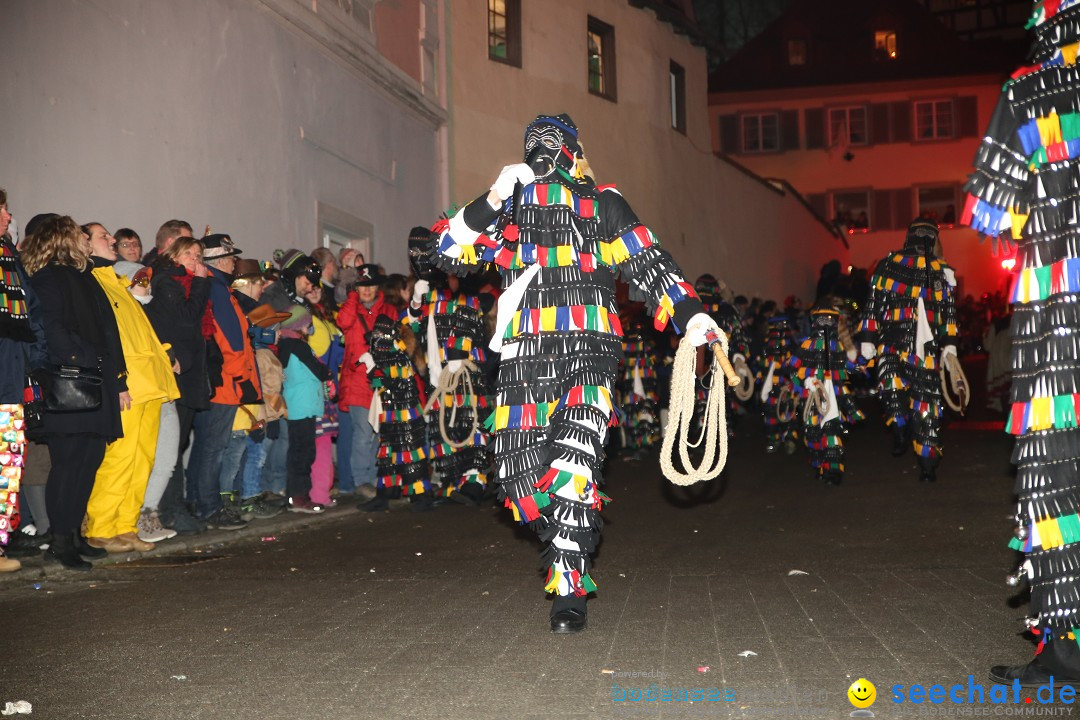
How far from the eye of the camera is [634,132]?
→ 84.5ft

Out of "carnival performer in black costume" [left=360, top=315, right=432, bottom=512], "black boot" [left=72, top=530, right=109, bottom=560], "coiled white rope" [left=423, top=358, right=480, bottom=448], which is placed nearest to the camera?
"black boot" [left=72, top=530, right=109, bottom=560]

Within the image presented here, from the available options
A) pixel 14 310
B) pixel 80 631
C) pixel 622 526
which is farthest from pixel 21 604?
pixel 622 526

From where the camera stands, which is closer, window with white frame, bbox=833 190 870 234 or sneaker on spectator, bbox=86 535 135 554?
sneaker on spectator, bbox=86 535 135 554

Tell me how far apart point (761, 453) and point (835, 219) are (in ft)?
110

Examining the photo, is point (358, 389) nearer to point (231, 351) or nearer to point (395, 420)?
point (395, 420)

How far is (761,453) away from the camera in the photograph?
15.2 m

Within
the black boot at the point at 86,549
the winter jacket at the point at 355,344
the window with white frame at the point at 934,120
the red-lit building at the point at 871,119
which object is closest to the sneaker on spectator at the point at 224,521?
the black boot at the point at 86,549

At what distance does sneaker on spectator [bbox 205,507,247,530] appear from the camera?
9281 millimetres

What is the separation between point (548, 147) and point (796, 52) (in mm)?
44510

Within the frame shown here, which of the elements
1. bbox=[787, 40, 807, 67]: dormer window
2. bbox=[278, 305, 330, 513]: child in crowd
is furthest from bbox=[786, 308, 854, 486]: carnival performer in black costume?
bbox=[787, 40, 807, 67]: dormer window

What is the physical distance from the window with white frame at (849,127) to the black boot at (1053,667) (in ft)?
146

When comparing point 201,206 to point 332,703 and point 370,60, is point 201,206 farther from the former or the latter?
point 332,703

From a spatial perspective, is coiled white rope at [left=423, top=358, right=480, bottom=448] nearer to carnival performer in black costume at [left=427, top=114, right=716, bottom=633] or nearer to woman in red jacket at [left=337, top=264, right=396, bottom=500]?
woman in red jacket at [left=337, top=264, right=396, bottom=500]
